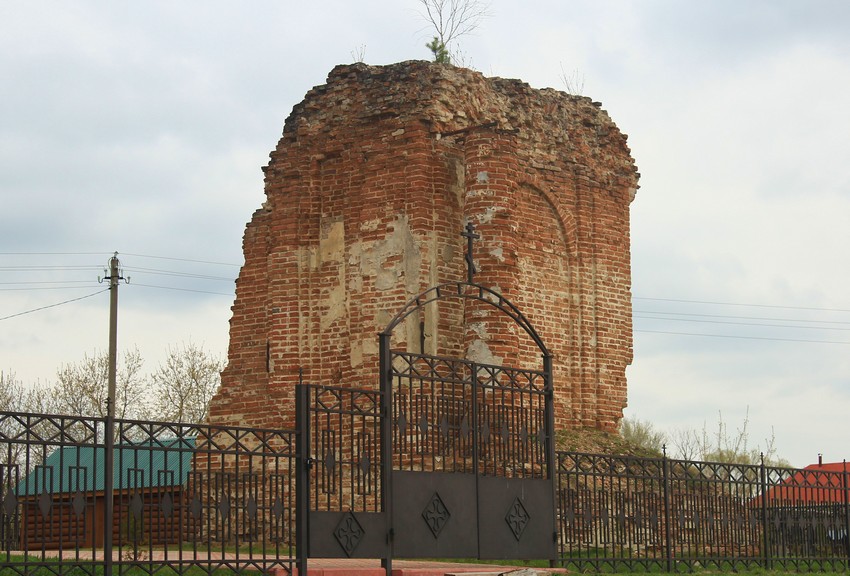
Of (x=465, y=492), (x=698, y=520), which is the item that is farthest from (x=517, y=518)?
(x=698, y=520)

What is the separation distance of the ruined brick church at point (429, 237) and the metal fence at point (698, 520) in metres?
2.38

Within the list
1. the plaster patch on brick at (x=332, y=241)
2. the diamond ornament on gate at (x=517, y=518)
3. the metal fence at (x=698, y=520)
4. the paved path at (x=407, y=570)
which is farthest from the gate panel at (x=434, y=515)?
the plaster patch on brick at (x=332, y=241)

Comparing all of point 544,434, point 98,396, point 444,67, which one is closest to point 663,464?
point 544,434

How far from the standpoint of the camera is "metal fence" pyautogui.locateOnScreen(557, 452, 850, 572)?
40.0 ft

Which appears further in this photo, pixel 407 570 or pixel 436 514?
pixel 436 514

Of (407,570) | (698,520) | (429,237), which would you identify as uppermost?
(429,237)

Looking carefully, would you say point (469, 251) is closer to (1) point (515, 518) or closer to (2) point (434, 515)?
(1) point (515, 518)

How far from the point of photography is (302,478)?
29.1 ft

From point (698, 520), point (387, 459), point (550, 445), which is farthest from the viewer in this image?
point (698, 520)

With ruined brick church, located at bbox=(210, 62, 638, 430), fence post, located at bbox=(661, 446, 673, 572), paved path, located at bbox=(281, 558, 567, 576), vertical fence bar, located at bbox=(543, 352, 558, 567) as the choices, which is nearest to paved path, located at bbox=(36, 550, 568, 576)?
paved path, located at bbox=(281, 558, 567, 576)

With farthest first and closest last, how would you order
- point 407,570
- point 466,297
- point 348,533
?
point 466,297 → point 407,570 → point 348,533

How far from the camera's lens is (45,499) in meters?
7.47

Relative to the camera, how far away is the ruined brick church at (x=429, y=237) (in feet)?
50.8

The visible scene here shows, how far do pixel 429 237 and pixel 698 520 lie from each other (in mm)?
5013
